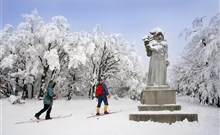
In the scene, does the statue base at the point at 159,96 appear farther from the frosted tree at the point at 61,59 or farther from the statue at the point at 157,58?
the frosted tree at the point at 61,59

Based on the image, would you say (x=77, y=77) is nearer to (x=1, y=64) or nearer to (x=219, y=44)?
(x=1, y=64)

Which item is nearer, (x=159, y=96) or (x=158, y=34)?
(x=159, y=96)

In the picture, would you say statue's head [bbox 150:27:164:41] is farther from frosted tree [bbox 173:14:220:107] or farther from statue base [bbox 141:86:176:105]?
frosted tree [bbox 173:14:220:107]

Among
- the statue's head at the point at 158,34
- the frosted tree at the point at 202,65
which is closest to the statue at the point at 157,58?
the statue's head at the point at 158,34

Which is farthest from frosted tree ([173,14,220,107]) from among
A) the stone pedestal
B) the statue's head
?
the stone pedestal

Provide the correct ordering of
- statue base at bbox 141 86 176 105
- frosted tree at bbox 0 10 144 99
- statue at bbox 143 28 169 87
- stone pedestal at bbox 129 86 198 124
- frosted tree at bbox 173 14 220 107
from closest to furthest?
stone pedestal at bbox 129 86 198 124 < statue base at bbox 141 86 176 105 < statue at bbox 143 28 169 87 < frosted tree at bbox 173 14 220 107 < frosted tree at bbox 0 10 144 99

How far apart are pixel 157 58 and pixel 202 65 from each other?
11.3 meters

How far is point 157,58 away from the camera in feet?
29.1

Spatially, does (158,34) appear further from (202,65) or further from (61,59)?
(61,59)

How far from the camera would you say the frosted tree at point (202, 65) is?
14865mm

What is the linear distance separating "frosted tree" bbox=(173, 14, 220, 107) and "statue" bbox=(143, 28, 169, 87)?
6121 mm

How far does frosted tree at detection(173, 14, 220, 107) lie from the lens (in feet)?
48.8

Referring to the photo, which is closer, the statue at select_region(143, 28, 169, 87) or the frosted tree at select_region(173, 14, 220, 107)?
the statue at select_region(143, 28, 169, 87)

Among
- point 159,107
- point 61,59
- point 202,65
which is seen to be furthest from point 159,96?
point 61,59
